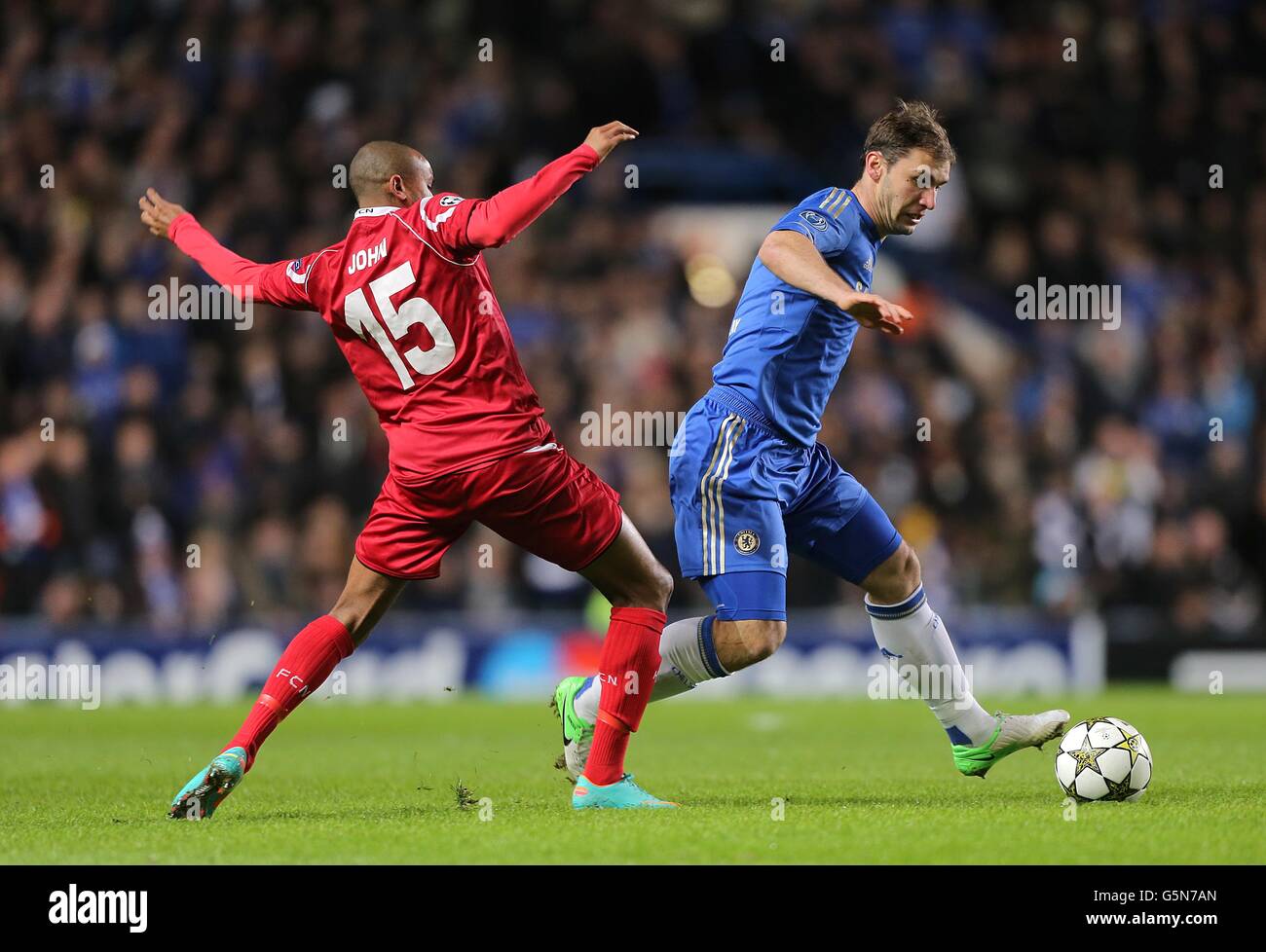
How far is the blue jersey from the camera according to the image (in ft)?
21.0

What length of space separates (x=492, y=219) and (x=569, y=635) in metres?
8.60

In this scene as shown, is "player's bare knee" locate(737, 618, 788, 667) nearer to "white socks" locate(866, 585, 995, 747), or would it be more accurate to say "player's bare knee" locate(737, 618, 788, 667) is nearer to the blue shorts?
the blue shorts

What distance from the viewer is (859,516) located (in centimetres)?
659

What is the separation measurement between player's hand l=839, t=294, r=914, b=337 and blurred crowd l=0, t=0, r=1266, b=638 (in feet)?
27.8

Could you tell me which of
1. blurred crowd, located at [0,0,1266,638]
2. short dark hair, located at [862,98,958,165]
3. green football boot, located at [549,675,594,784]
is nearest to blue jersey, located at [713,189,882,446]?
short dark hair, located at [862,98,958,165]

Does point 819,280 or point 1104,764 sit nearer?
point 819,280

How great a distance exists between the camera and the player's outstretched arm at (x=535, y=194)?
219 inches

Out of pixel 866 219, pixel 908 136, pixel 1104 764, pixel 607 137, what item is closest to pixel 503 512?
pixel 607 137

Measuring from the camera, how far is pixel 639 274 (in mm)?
16594

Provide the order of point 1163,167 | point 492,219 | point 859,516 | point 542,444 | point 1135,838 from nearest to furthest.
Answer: point 1135,838 < point 492,219 < point 542,444 < point 859,516 < point 1163,167

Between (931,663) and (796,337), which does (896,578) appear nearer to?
(931,663)

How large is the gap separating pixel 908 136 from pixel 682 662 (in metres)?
2.06
